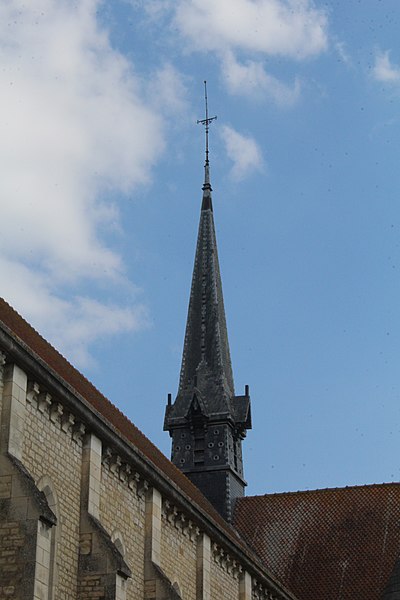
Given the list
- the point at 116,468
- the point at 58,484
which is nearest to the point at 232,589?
the point at 116,468

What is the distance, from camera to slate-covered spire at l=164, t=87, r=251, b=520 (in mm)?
39469

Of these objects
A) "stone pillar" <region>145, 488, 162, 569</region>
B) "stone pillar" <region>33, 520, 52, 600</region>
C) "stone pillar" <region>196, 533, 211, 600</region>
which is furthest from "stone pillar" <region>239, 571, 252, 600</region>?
"stone pillar" <region>33, 520, 52, 600</region>

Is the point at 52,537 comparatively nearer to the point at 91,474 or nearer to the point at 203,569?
the point at 91,474

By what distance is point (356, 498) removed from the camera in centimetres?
3878

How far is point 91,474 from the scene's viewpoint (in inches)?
763

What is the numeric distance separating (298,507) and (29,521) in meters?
24.1

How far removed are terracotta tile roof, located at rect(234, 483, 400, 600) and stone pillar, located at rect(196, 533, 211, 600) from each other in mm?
11153

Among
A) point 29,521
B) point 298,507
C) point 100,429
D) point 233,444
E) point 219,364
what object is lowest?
point 29,521

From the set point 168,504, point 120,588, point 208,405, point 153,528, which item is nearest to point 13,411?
point 120,588

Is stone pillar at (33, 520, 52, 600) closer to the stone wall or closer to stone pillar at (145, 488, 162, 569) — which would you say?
the stone wall

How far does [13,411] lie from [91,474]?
2.87m

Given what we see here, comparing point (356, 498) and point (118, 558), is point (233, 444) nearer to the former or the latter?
point (356, 498)

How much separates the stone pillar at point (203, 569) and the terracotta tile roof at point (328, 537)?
1115 cm

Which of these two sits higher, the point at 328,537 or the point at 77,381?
the point at 328,537
